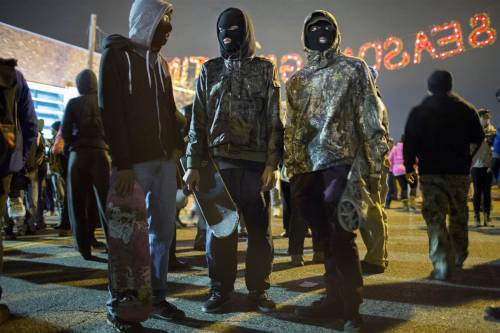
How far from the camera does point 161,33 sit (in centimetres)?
316

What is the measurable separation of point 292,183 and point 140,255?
45.8 inches

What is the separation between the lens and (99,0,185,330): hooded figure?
111 inches

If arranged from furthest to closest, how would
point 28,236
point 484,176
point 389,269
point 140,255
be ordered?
point 484,176
point 28,236
point 389,269
point 140,255

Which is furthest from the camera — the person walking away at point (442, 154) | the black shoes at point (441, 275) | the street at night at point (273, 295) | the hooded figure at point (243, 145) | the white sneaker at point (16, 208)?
the person walking away at point (442, 154)

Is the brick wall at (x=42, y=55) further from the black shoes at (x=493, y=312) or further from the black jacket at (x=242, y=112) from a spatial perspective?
the black shoes at (x=493, y=312)

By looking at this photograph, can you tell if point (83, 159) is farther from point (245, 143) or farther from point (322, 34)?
point (322, 34)

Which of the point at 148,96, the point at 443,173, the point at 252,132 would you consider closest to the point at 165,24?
the point at 148,96

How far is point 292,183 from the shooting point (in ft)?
10.4

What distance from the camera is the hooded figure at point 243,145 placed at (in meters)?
3.36

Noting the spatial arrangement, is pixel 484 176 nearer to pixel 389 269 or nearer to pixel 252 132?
pixel 389 269

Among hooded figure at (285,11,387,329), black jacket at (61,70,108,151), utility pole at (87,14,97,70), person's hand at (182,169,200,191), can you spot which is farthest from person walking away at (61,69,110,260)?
utility pole at (87,14,97,70)

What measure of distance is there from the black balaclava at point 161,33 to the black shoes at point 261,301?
6.51ft

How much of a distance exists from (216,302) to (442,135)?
296 cm

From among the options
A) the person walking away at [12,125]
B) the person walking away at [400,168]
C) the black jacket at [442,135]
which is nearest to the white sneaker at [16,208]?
the person walking away at [12,125]
